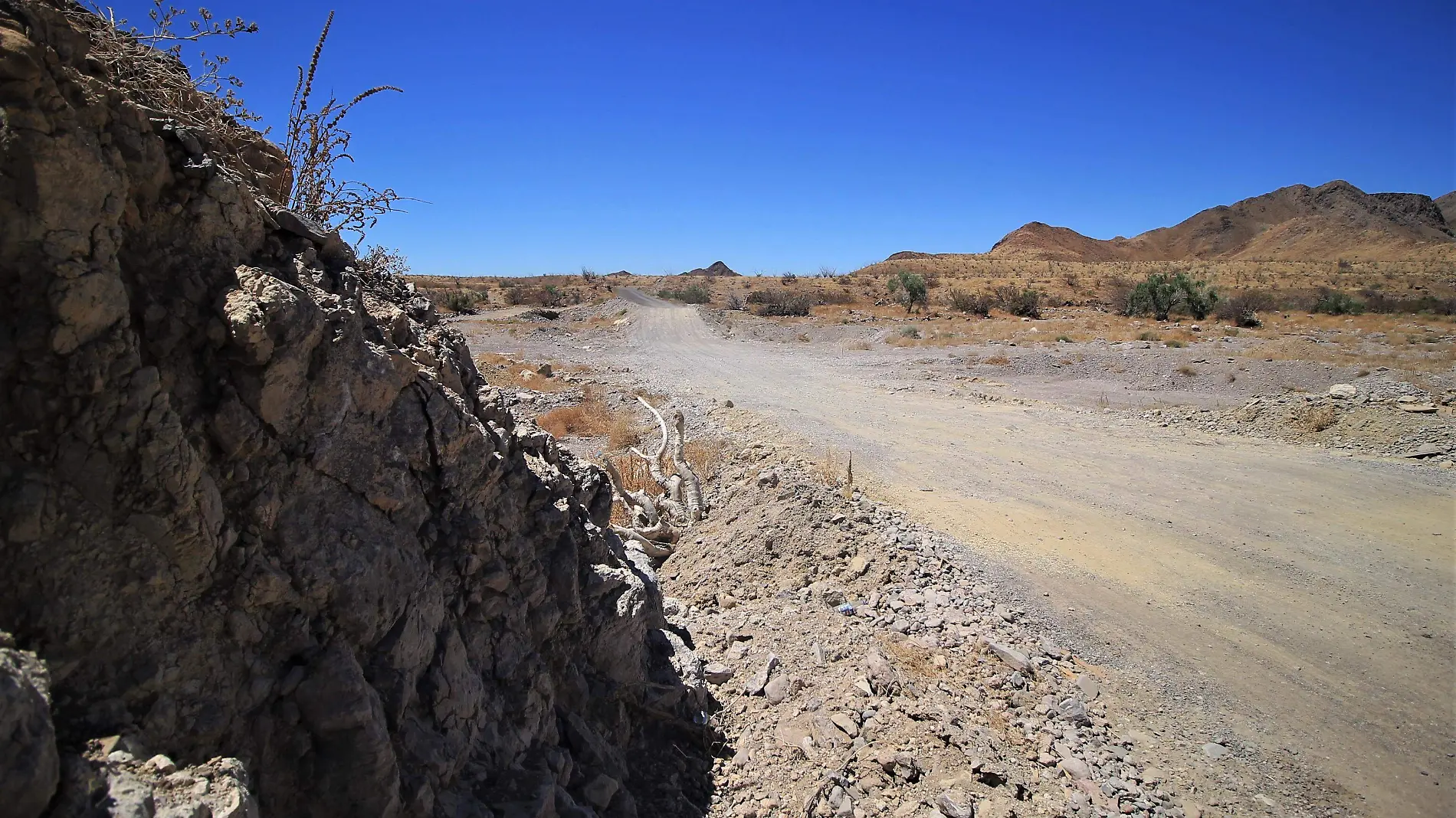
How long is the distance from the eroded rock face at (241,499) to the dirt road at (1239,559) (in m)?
4.84

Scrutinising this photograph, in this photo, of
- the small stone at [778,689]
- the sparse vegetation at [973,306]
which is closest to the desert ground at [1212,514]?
the small stone at [778,689]

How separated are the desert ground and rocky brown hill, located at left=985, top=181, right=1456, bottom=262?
70.7 meters

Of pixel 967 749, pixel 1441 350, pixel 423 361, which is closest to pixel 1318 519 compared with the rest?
pixel 967 749

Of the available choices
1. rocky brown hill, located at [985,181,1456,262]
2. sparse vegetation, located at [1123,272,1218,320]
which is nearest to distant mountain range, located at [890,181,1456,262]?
rocky brown hill, located at [985,181,1456,262]

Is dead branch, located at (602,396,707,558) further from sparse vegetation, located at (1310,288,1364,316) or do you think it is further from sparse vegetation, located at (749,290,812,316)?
sparse vegetation, located at (1310,288,1364,316)

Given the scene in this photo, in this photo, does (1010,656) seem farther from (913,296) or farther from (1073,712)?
(913,296)

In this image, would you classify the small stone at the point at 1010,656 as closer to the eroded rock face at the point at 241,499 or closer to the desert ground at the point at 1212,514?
the desert ground at the point at 1212,514

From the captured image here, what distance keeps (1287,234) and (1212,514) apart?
348ft

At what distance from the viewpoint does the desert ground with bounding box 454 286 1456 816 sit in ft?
17.2

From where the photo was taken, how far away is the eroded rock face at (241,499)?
202 centimetres

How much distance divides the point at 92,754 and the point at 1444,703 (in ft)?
25.5

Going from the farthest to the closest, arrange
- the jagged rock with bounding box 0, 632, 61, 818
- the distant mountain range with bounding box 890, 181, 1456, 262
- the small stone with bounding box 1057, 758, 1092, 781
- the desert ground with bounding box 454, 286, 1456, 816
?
1. the distant mountain range with bounding box 890, 181, 1456, 262
2. the desert ground with bounding box 454, 286, 1456, 816
3. the small stone with bounding box 1057, 758, 1092, 781
4. the jagged rock with bounding box 0, 632, 61, 818

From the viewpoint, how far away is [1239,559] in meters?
7.64

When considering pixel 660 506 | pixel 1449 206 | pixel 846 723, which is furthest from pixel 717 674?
pixel 1449 206
